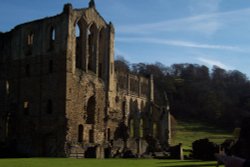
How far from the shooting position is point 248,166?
8.56 ft

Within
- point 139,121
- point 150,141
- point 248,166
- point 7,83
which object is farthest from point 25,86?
point 248,166

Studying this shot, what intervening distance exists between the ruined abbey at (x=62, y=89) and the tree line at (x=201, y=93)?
26.3m

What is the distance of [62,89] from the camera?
3144cm

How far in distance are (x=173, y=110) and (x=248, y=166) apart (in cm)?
8499

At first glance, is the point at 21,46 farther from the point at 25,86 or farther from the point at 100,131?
the point at 100,131

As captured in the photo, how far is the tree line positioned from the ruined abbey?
26288mm

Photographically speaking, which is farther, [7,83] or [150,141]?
[150,141]

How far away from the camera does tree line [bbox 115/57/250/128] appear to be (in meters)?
80.9

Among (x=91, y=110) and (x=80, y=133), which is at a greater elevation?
(x=91, y=110)

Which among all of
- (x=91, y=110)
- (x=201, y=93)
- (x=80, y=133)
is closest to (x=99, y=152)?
(x=80, y=133)

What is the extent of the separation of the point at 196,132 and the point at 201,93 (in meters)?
23.1

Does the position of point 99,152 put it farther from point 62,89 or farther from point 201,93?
point 201,93

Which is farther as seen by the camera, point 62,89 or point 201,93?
point 201,93

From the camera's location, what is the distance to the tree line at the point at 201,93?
80.9 m
